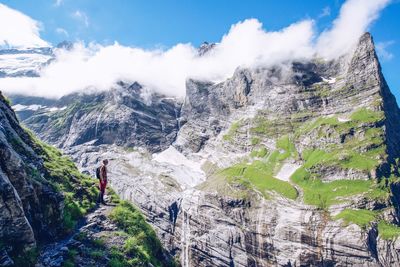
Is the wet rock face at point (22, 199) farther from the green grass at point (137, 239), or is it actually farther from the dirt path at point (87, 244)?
the green grass at point (137, 239)

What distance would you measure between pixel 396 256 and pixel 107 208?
189607 millimetres

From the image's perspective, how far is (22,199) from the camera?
2364 cm

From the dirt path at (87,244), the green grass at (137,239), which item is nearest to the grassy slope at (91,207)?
the green grass at (137,239)

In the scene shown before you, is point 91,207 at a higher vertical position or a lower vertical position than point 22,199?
lower

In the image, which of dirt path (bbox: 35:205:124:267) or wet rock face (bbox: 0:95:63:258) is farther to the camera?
dirt path (bbox: 35:205:124:267)

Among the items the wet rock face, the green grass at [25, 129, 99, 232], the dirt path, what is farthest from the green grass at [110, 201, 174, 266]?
the wet rock face

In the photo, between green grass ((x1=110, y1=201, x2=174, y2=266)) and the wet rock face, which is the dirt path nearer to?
green grass ((x1=110, y1=201, x2=174, y2=266))

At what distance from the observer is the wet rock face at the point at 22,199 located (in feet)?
68.7

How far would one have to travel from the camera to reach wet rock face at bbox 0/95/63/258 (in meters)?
20.9

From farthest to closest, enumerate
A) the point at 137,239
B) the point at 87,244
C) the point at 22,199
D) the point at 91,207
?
the point at 91,207 → the point at 137,239 → the point at 87,244 → the point at 22,199

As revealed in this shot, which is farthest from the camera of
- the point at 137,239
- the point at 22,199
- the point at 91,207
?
the point at 91,207

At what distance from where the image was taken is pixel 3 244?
67.2ft

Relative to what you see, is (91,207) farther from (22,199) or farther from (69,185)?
(22,199)

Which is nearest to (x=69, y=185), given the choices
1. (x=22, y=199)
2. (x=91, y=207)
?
(x=91, y=207)
